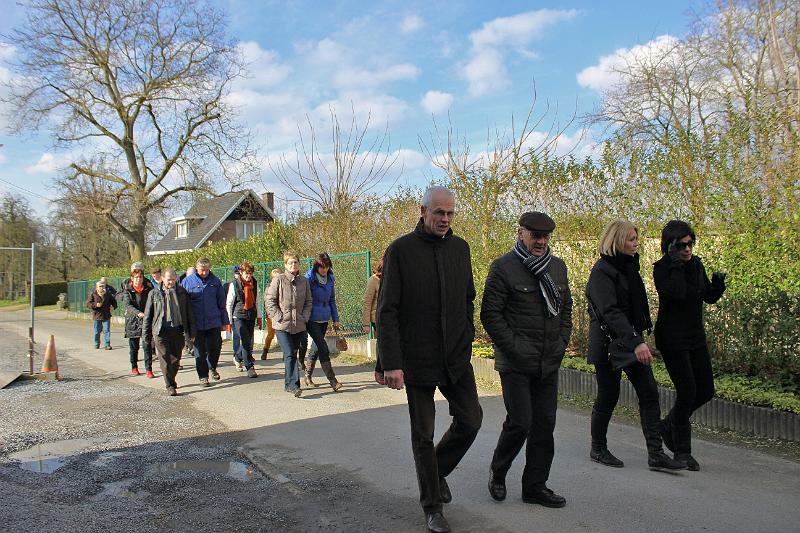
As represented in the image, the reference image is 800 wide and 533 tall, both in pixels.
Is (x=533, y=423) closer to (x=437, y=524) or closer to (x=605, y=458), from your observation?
(x=437, y=524)

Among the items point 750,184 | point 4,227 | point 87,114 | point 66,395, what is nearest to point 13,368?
point 66,395

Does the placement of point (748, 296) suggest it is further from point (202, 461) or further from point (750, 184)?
point (202, 461)

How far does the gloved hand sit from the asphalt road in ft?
5.42

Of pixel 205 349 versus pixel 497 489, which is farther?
pixel 205 349

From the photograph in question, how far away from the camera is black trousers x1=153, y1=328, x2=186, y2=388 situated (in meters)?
9.84

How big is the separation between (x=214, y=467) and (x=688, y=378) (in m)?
4.02

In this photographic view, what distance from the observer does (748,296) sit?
6996 mm

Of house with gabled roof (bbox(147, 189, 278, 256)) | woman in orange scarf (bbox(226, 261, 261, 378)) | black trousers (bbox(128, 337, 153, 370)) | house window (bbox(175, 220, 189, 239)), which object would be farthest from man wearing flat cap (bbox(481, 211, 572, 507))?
house window (bbox(175, 220, 189, 239))

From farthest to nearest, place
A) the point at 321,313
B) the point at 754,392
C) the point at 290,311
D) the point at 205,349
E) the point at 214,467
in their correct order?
the point at 205,349
the point at 321,313
the point at 290,311
the point at 754,392
the point at 214,467

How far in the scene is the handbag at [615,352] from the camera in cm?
518

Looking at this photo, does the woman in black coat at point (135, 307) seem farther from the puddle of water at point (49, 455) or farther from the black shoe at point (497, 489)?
the black shoe at point (497, 489)

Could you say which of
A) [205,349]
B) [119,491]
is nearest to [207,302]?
[205,349]

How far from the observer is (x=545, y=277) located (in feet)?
15.4

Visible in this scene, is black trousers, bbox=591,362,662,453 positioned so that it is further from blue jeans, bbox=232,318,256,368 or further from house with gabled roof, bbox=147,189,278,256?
house with gabled roof, bbox=147,189,278,256
